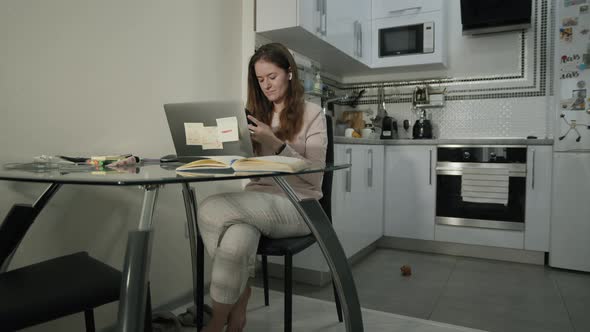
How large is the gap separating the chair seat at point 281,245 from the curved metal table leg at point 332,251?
28cm

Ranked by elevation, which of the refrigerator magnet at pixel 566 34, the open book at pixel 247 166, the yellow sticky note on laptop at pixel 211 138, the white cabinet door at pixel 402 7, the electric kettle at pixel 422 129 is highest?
the white cabinet door at pixel 402 7

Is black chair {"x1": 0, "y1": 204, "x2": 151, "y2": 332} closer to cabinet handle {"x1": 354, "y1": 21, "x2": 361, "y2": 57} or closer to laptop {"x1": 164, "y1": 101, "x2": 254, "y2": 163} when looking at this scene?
laptop {"x1": 164, "y1": 101, "x2": 254, "y2": 163}

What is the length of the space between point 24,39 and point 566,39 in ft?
10.2

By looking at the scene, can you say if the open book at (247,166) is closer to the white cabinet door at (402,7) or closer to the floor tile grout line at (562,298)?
the floor tile grout line at (562,298)

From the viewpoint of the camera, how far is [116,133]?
1.68 metres

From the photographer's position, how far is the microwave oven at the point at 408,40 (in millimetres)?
3371

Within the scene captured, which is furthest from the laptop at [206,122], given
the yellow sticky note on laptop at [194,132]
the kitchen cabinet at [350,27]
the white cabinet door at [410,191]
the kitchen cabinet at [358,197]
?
the white cabinet door at [410,191]

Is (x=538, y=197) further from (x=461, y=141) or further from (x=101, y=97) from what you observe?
(x=101, y=97)

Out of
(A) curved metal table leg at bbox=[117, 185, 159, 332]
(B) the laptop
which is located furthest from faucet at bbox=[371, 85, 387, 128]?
(A) curved metal table leg at bbox=[117, 185, 159, 332]

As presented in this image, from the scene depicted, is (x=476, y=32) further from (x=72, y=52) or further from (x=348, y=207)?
(x=72, y=52)

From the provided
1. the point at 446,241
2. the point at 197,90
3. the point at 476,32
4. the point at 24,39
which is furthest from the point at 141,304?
the point at 476,32

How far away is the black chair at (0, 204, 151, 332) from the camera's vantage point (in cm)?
82

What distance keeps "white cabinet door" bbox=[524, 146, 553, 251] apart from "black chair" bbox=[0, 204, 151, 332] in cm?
277

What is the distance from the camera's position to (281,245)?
1.39 metres
